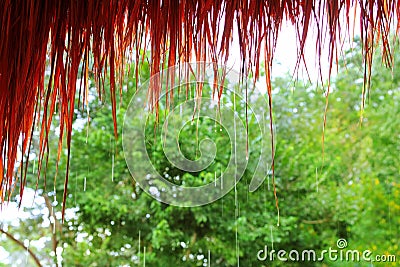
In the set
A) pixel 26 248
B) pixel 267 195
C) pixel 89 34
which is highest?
pixel 267 195

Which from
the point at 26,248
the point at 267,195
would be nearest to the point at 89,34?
the point at 26,248

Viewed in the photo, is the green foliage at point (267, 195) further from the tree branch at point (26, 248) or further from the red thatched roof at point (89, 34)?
the red thatched roof at point (89, 34)

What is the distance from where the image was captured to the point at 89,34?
2.16 ft

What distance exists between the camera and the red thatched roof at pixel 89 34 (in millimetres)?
644

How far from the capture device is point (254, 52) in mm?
708

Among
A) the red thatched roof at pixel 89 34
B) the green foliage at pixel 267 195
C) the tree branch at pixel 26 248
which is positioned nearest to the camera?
the red thatched roof at pixel 89 34

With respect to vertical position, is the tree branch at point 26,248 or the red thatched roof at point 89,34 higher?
the red thatched roof at point 89,34

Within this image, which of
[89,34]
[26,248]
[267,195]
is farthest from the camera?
[267,195]

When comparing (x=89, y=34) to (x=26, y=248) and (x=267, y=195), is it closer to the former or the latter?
(x=26, y=248)

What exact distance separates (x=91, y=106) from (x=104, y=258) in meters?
0.92

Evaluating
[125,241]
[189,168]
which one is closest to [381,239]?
[189,168]

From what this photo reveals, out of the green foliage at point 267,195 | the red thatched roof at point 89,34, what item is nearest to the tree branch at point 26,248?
the green foliage at point 267,195

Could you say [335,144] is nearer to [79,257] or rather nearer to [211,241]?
[211,241]

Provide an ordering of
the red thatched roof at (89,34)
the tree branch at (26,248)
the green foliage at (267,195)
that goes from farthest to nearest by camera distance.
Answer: the green foliage at (267,195) → the tree branch at (26,248) → the red thatched roof at (89,34)
